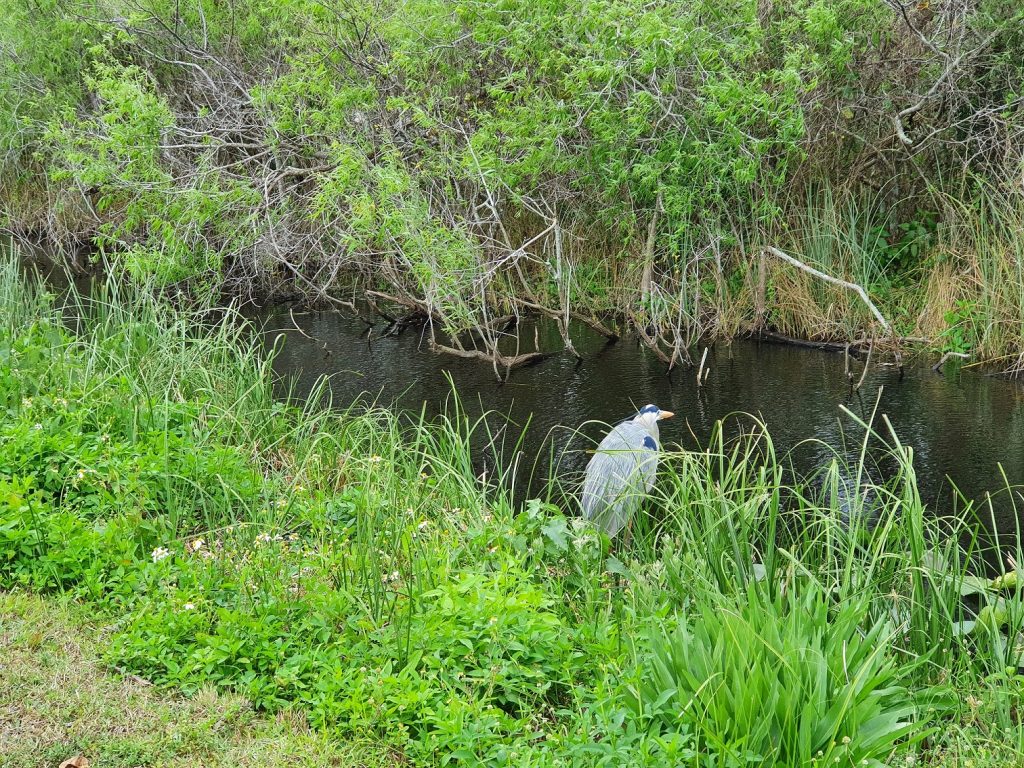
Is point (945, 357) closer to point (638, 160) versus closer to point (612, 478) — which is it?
point (638, 160)

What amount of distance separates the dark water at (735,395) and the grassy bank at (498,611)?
1.53 m

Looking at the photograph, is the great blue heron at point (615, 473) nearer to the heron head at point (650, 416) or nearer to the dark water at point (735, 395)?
the heron head at point (650, 416)

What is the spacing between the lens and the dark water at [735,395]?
20.0ft

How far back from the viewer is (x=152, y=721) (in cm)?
275

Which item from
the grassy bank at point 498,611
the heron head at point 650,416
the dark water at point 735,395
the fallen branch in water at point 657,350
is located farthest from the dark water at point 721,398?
the grassy bank at point 498,611

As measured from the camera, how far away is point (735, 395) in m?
7.55

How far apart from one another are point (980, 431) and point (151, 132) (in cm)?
713

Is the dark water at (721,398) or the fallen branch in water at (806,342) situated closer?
the dark water at (721,398)

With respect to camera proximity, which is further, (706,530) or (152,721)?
(706,530)

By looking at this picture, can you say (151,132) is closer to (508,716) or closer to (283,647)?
(283,647)

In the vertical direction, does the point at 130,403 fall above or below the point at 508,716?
above

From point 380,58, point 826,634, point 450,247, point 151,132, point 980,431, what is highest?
point 380,58

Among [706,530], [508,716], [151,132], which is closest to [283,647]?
[508,716]

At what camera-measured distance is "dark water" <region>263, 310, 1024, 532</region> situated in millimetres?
6090
